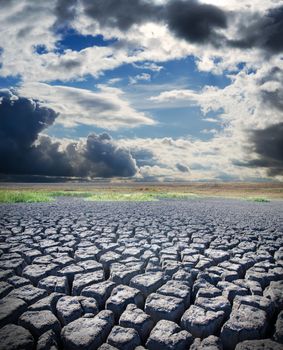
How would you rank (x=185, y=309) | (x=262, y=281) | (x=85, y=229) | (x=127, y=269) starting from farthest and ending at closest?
(x=85, y=229) < (x=127, y=269) < (x=262, y=281) < (x=185, y=309)

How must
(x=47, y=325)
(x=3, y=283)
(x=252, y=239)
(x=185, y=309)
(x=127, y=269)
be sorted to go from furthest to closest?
(x=252, y=239) → (x=127, y=269) → (x=3, y=283) → (x=185, y=309) → (x=47, y=325)

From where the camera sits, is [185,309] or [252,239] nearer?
[185,309]

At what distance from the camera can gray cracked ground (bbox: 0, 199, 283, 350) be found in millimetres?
2062

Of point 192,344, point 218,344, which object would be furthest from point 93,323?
point 218,344

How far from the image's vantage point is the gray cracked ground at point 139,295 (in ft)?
6.77

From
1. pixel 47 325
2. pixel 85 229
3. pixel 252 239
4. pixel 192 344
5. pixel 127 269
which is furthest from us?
pixel 85 229

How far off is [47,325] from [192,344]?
1056mm

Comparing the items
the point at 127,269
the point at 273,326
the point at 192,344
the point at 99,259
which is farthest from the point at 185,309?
the point at 99,259

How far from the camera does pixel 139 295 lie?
271 centimetres

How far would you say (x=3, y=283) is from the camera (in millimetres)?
2936

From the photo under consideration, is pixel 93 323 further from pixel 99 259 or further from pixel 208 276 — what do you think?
pixel 99 259

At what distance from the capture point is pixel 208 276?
3.25 m

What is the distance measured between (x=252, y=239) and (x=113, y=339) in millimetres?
4311

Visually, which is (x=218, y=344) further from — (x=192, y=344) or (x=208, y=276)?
(x=208, y=276)
